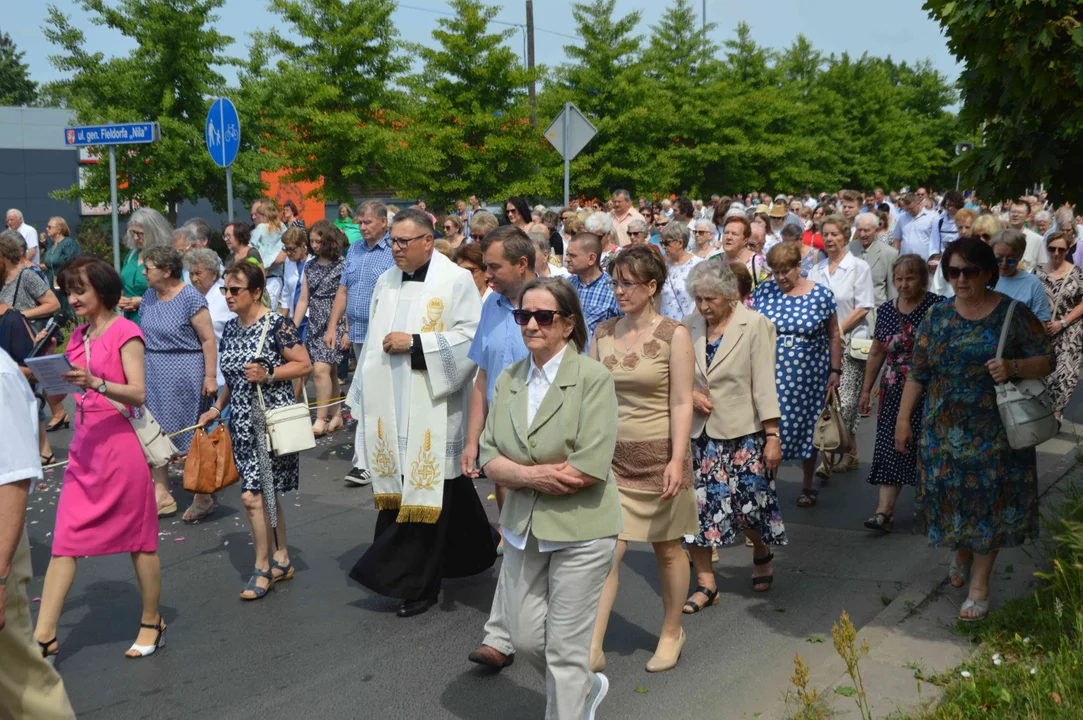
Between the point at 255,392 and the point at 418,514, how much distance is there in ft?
4.14

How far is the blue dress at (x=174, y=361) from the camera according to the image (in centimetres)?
834

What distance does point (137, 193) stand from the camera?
22516 millimetres

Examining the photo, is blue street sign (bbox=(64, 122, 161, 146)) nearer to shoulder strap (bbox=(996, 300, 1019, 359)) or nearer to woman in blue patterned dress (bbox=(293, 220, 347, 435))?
woman in blue patterned dress (bbox=(293, 220, 347, 435))

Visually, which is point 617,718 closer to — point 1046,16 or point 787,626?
point 787,626

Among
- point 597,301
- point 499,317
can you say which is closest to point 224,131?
point 597,301

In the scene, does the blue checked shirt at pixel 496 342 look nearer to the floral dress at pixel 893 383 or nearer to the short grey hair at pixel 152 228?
the floral dress at pixel 893 383

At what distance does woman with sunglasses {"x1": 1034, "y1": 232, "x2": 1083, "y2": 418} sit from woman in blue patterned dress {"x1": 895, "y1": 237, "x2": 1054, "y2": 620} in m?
4.09

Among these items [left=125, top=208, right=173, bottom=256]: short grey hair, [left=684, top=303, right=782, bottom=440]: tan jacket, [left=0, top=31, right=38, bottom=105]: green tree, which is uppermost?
[left=0, top=31, right=38, bottom=105]: green tree

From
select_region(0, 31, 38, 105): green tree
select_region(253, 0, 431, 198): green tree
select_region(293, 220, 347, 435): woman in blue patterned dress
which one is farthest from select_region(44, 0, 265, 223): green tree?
select_region(0, 31, 38, 105): green tree

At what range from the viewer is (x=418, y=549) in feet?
21.1

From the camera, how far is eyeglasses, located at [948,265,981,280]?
5.87 meters

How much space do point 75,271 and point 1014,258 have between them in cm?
627

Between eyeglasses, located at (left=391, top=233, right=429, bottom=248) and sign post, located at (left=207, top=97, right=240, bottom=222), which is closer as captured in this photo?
eyeglasses, located at (left=391, top=233, right=429, bottom=248)

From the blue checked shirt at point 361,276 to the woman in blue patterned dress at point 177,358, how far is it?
1.70 metres
